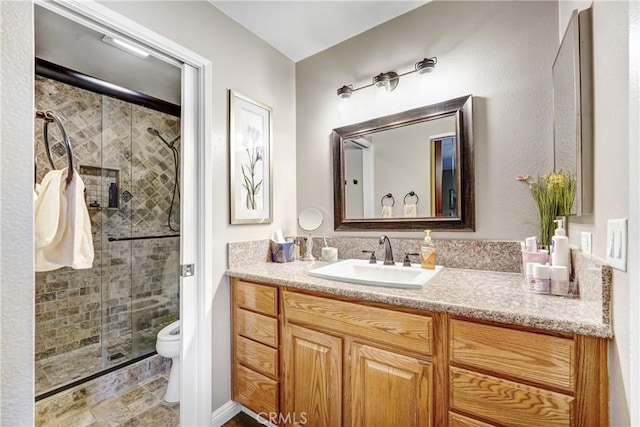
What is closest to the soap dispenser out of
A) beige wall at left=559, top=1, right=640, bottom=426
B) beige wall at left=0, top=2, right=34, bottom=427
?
beige wall at left=559, top=1, right=640, bottom=426

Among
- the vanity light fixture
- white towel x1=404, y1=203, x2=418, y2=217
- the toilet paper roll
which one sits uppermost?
the vanity light fixture

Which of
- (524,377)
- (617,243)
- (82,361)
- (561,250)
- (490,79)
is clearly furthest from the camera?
(82,361)

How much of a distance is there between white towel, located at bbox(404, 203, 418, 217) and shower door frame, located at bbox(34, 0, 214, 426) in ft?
3.88

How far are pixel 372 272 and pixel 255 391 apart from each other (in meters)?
0.94

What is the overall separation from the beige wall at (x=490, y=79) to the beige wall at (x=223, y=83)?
66 cm

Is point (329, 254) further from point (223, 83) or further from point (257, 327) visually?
point (223, 83)

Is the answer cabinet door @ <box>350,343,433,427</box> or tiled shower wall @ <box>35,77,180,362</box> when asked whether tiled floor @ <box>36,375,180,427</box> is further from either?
cabinet door @ <box>350,343,433,427</box>

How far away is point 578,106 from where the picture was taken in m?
0.95

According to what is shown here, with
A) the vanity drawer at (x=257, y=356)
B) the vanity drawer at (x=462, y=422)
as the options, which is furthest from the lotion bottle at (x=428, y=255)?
the vanity drawer at (x=257, y=356)

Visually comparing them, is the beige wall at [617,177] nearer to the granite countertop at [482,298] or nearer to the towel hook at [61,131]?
the granite countertop at [482,298]

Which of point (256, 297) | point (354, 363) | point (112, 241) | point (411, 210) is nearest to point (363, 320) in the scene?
point (354, 363)

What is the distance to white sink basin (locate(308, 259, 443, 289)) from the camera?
1305 millimetres

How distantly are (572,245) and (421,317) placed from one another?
736 mm

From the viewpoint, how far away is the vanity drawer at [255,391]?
4.79 feet
